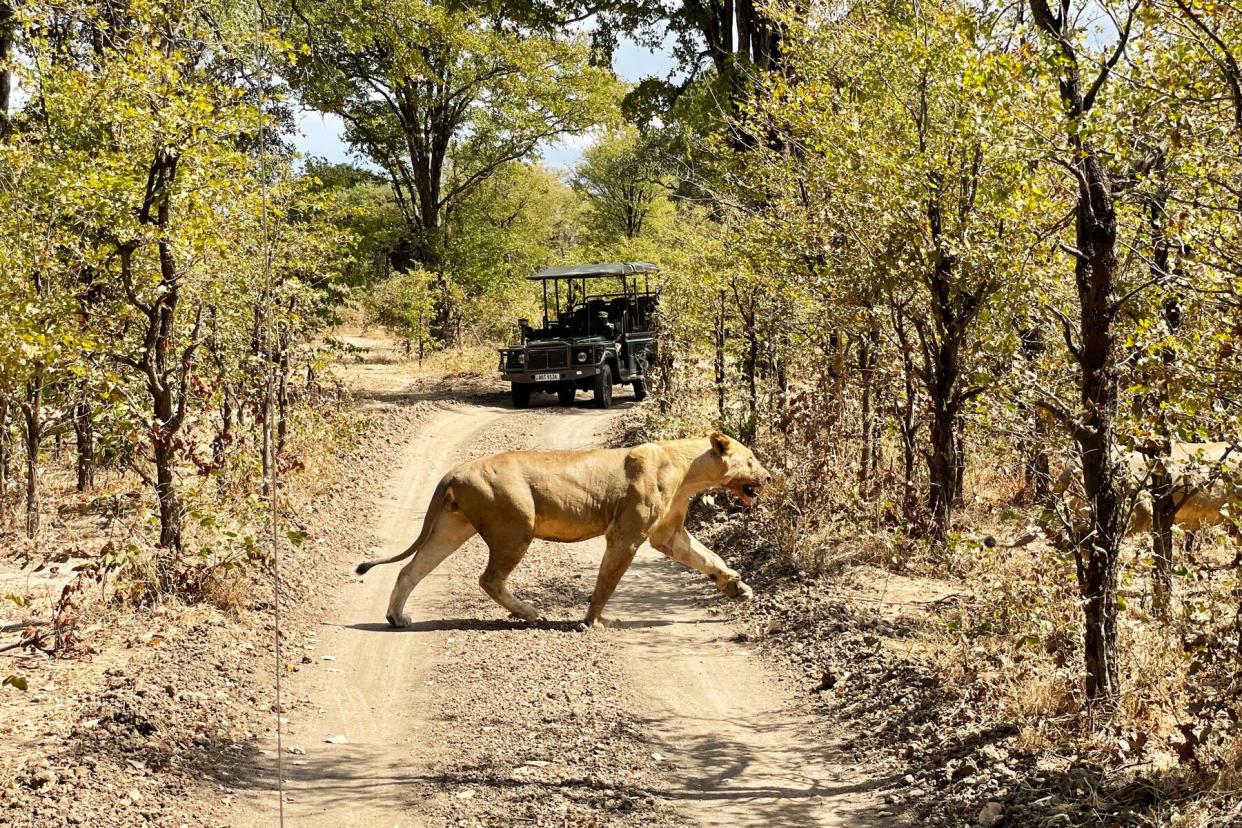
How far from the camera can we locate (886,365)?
12.1 metres

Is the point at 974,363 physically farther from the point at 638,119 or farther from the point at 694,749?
the point at 638,119

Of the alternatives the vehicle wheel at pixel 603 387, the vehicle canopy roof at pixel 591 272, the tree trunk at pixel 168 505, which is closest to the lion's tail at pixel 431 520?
the tree trunk at pixel 168 505

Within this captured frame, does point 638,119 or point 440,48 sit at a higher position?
point 440,48

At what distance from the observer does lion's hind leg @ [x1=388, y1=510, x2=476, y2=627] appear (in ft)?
33.8

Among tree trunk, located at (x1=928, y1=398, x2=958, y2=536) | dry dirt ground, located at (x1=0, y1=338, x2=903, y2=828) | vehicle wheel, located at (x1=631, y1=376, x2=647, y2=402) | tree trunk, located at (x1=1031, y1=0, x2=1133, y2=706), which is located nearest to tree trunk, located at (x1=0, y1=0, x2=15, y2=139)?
dry dirt ground, located at (x1=0, y1=338, x2=903, y2=828)

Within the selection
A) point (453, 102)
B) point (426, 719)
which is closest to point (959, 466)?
point (426, 719)

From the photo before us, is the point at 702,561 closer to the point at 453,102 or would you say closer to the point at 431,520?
the point at 431,520

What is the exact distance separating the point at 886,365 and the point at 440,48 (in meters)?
25.3

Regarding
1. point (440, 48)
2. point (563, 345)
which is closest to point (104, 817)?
point (563, 345)

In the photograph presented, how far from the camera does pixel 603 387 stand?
27094mm

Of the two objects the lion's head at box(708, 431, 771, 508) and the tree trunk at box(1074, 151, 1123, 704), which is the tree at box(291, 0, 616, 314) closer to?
the lion's head at box(708, 431, 771, 508)

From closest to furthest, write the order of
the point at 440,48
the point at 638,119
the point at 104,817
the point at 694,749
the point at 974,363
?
the point at 104,817 < the point at 694,749 < the point at 974,363 < the point at 638,119 < the point at 440,48

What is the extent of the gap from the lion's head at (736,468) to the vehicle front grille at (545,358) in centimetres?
1601

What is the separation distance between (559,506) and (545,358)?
16715mm
